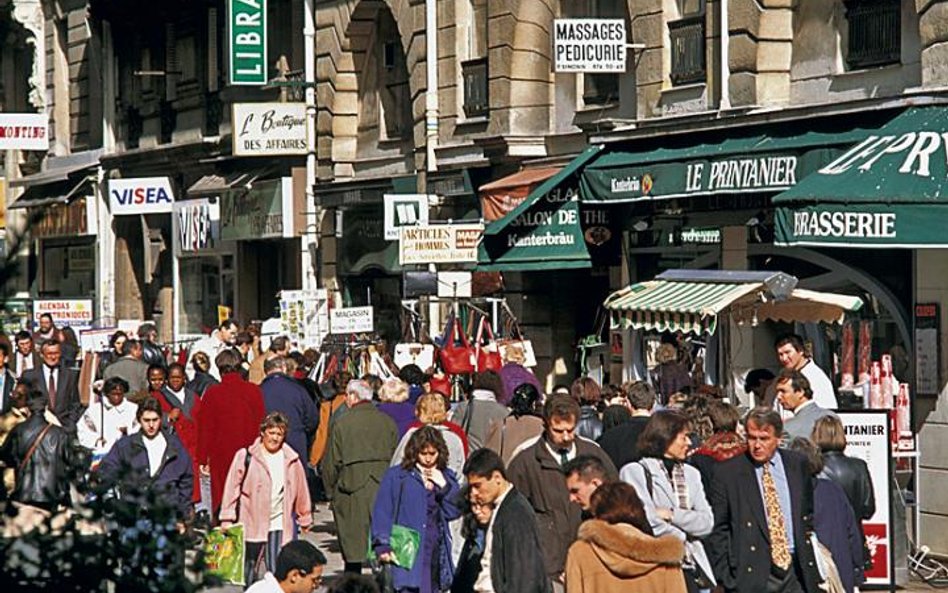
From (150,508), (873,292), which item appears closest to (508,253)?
(873,292)

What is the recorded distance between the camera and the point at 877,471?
47.2ft

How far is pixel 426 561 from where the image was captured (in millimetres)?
12367

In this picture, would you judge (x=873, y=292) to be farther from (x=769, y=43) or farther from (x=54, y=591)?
(x=54, y=591)

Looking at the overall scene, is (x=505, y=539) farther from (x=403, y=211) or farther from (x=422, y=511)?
(x=403, y=211)

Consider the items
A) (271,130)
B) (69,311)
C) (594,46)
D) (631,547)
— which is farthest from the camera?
(69,311)

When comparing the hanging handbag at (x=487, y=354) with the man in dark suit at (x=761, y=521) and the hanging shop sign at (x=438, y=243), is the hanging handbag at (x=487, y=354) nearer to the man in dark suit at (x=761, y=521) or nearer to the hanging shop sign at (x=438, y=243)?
the hanging shop sign at (x=438, y=243)

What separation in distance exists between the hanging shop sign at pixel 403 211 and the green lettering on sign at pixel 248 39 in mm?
6945

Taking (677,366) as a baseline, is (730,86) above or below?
above

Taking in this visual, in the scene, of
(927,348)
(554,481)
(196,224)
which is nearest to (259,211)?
(196,224)

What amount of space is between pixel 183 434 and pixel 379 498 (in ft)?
21.7

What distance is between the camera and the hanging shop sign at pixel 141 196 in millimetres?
38812

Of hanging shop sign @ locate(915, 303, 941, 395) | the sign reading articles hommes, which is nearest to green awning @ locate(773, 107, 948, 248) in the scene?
hanging shop sign @ locate(915, 303, 941, 395)

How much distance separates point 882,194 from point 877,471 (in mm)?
2796

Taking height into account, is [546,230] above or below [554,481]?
above
